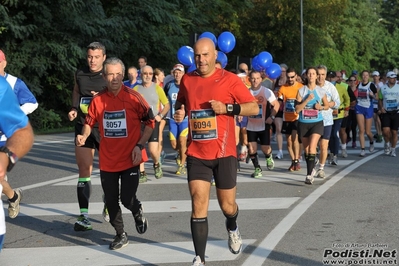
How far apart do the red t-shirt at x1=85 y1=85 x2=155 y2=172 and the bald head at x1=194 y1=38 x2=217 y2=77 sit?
1302 millimetres

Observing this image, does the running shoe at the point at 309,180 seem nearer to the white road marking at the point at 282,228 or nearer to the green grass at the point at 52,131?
the white road marking at the point at 282,228

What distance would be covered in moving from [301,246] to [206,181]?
1.36 m

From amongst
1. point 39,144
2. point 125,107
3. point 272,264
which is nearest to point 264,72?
point 39,144

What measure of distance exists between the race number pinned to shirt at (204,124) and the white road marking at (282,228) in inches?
43.8

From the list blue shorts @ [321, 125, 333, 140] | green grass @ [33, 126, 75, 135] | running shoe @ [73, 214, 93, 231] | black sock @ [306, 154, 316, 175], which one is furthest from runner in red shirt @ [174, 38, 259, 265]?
green grass @ [33, 126, 75, 135]

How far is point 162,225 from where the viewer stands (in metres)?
A: 8.30

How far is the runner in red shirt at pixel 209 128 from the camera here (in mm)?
6211

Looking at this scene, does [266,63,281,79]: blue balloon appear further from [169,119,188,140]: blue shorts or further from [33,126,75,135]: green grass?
[33,126,75,135]: green grass

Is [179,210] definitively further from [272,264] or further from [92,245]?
[272,264]

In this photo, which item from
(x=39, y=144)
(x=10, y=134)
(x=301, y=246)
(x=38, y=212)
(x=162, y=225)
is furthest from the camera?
(x=39, y=144)

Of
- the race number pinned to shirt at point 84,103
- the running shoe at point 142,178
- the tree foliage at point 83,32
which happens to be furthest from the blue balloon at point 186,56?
the race number pinned to shirt at point 84,103

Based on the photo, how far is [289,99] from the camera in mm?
14195

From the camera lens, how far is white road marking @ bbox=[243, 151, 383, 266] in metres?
6.68

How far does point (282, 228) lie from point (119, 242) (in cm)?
176
